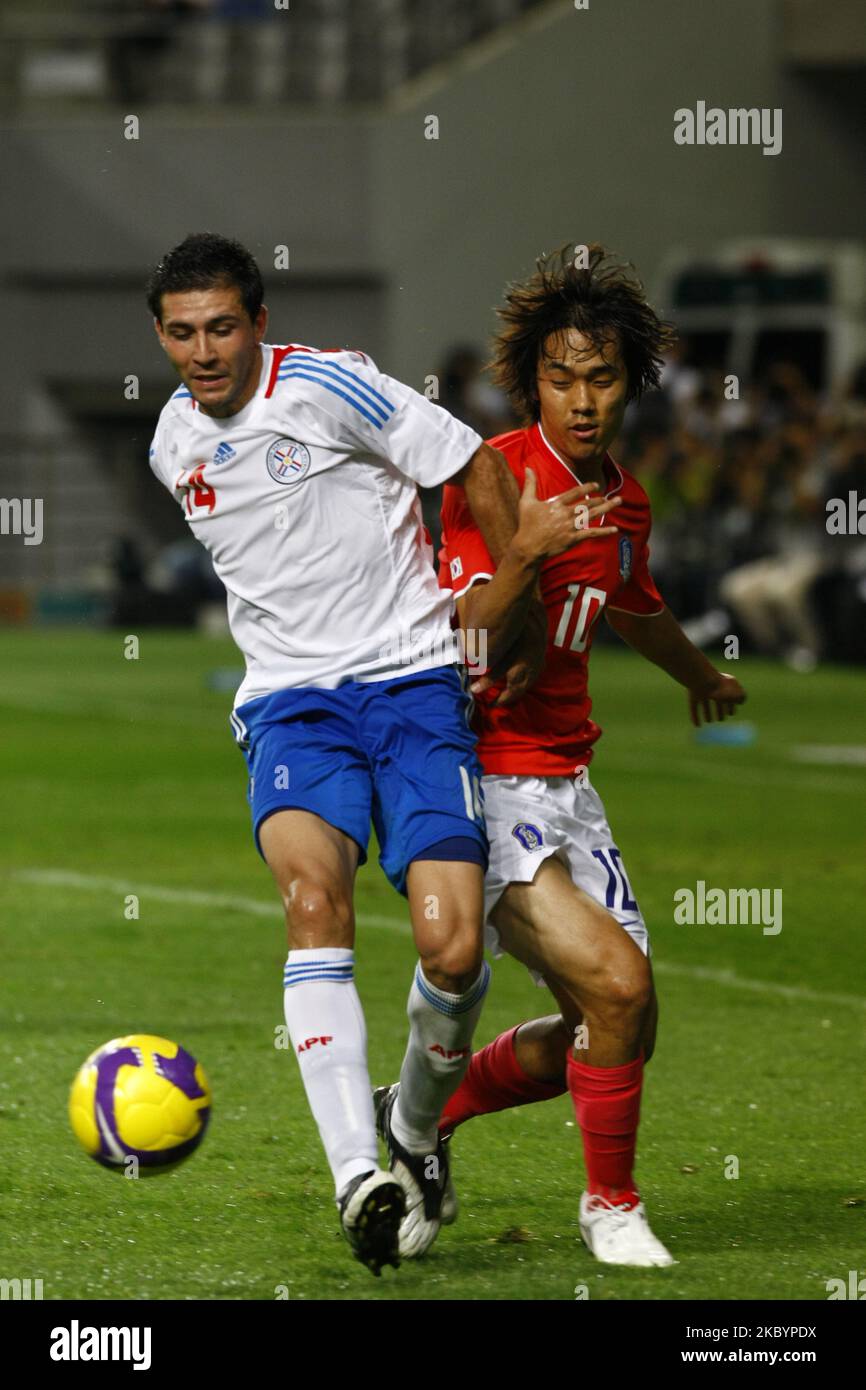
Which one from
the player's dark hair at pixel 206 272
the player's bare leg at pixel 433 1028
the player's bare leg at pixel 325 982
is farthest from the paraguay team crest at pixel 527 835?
the player's dark hair at pixel 206 272

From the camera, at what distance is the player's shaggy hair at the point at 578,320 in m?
5.50

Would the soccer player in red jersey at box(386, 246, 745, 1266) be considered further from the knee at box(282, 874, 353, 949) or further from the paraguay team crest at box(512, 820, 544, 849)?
the knee at box(282, 874, 353, 949)

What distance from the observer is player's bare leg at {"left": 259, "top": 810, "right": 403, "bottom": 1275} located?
476 cm

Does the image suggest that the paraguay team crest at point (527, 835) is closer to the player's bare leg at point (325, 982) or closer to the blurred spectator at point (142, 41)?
→ the player's bare leg at point (325, 982)

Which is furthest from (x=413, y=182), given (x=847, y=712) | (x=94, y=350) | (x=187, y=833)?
(x=187, y=833)

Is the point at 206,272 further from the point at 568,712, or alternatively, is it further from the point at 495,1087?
the point at 495,1087

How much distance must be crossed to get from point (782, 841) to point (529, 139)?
20650 millimetres

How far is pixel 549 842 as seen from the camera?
5215 mm

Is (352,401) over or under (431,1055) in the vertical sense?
over

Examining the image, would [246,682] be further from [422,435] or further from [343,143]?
[343,143]

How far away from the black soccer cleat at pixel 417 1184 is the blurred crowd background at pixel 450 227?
15615mm

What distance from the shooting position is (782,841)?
1184 centimetres

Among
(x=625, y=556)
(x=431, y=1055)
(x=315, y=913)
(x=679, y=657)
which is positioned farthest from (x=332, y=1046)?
(x=679, y=657)

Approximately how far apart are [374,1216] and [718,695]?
2.04 m
